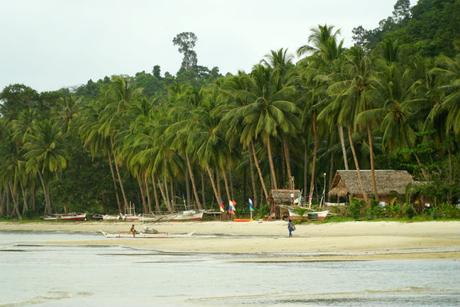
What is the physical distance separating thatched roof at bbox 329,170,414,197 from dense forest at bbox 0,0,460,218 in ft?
4.24

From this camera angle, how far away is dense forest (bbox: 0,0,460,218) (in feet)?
195

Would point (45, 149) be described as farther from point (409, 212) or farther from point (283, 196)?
point (409, 212)

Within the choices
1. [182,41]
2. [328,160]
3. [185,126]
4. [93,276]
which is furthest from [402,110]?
[182,41]

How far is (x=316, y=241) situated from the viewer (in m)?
44.8

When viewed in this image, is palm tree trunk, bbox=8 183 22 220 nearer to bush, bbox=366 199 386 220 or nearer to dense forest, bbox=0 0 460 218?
dense forest, bbox=0 0 460 218

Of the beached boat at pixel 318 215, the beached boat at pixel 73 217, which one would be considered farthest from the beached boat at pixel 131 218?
the beached boat at pixel 318 215

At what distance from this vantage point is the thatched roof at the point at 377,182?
209 ft

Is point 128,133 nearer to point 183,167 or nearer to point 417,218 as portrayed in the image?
point 183,167

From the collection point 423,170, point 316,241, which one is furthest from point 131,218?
point 316,241

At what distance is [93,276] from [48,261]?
9666 mm

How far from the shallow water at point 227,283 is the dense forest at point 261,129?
23.4 meters

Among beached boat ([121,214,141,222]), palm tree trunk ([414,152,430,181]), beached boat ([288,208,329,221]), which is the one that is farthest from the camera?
beached boat ([121,214,141,222])

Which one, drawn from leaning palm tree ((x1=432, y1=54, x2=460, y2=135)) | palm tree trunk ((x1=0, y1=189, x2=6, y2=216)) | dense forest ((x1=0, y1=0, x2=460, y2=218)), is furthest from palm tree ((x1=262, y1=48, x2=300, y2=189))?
palm tree trunk ((x1=0, y1=189, x2=6, y2=216))

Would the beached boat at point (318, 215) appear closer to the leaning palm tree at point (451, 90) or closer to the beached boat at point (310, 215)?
the beached boat at point (310, 215)
